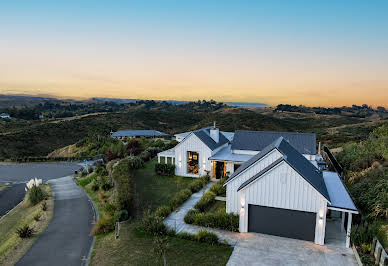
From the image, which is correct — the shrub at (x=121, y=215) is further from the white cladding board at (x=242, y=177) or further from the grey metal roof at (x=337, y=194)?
the grey metal roof at (x=337, y=194)

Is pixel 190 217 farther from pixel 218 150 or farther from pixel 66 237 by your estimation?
pixel 218 150

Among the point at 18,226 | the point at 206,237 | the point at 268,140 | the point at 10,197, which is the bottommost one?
the point at 10,197

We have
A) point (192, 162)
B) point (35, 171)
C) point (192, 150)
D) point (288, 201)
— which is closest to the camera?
point (288, 201)

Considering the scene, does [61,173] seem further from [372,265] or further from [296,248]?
[372,265]

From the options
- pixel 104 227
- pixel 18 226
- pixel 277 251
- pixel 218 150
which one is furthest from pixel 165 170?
pixel 277 251

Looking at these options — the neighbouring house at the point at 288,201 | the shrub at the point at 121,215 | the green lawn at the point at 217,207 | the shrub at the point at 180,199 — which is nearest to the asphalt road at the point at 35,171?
the shrub at the point at 121,215

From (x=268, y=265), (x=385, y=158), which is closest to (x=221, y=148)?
(x=385, y=158)

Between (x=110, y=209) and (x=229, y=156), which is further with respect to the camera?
(x=229, y=156)

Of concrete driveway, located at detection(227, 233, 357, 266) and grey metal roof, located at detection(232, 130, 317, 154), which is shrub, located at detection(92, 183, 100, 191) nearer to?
grey metal roof, located at detection(232, 130, 317, 154)
